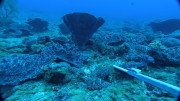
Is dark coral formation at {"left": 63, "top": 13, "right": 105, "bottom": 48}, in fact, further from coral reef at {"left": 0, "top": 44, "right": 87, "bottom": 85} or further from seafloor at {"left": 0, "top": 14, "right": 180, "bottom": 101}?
coral reef at {"left": 0, "top": 44, "right": 87, "bottom": 85}

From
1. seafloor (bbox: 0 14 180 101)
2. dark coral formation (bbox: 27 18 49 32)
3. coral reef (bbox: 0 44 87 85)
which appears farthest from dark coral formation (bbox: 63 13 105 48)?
dark coral formation (bbox: 27 18 49 32)

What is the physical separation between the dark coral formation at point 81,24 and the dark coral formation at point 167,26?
13249 mm

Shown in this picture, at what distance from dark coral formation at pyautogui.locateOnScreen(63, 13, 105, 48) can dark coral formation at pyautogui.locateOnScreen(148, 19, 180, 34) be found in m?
13.2

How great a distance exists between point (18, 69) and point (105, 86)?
9.42 ft

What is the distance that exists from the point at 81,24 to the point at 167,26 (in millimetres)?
14718

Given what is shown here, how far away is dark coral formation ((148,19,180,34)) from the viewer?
14.0 metres

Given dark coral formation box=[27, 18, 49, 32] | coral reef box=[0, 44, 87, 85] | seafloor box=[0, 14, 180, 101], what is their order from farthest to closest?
1. dark coral formation box=[27, 18, 49, 32]
2. coral reef box=[0, 44, 87, 85]
3. seafloor box=[0, 14, 180, 101]

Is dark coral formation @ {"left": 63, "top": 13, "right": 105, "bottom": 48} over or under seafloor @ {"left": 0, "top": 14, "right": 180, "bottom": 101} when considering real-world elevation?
over

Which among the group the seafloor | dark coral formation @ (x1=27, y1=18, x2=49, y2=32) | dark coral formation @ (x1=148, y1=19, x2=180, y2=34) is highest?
dark coral formation @ (x1=148, y1=19, x2=180, y2=34)

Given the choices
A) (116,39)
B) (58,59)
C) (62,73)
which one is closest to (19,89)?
(62,73)

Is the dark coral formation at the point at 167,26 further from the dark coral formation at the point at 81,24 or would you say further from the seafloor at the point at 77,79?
the dark coral formation at the point at 81,24

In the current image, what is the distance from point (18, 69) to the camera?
3.23 meters

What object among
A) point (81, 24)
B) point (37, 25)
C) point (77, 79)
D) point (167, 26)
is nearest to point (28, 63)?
point (77, 79)

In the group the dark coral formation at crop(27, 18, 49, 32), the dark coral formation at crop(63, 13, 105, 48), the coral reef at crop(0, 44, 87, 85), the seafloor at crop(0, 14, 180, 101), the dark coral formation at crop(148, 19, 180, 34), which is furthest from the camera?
the dark coral formation at crop(148, 19, 180, 34)
